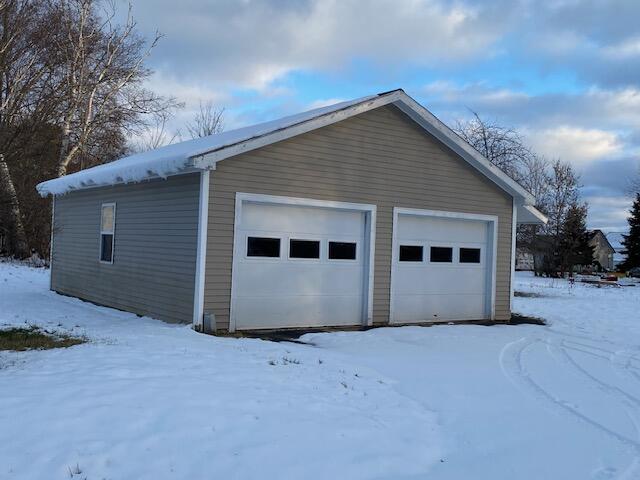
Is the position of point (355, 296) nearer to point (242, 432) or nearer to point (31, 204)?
point (242, 432)

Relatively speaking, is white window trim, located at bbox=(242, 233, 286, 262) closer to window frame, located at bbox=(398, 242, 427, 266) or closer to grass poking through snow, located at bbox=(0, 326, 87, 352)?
window frame, located at bbox=(398, 242, 427, 266)

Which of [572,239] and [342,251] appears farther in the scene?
Result: [572,239]

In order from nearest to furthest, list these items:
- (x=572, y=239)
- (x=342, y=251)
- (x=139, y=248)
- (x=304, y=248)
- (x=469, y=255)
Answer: (x=304, y=248) < (x=342, y=251) < (x=139, y=248) < (x=469, y=255) < (x=572, y=239)

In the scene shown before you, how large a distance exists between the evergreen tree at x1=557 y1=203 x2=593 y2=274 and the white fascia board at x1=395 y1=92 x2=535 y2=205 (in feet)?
106

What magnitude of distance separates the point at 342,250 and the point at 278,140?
8.38 ft

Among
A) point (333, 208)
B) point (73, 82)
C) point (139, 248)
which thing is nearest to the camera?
point (333, 208)

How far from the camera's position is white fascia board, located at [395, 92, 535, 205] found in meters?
12.0

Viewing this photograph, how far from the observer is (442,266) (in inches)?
515

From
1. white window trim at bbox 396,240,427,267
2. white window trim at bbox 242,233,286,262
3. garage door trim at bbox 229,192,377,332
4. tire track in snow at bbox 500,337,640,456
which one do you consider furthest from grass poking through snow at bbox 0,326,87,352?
white window trim at bbox 396,240,427,267

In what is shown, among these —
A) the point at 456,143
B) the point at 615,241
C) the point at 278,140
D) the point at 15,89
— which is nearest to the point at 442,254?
the point at 456,143

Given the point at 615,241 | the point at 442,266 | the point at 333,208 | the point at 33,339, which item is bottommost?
the point at 33,339

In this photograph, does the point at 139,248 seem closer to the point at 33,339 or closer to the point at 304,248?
the point at 304,248

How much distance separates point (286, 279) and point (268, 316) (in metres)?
0.75

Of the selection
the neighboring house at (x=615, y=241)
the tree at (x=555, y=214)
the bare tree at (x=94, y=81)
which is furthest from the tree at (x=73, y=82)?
the neighboring house at (x=615, y=241)
